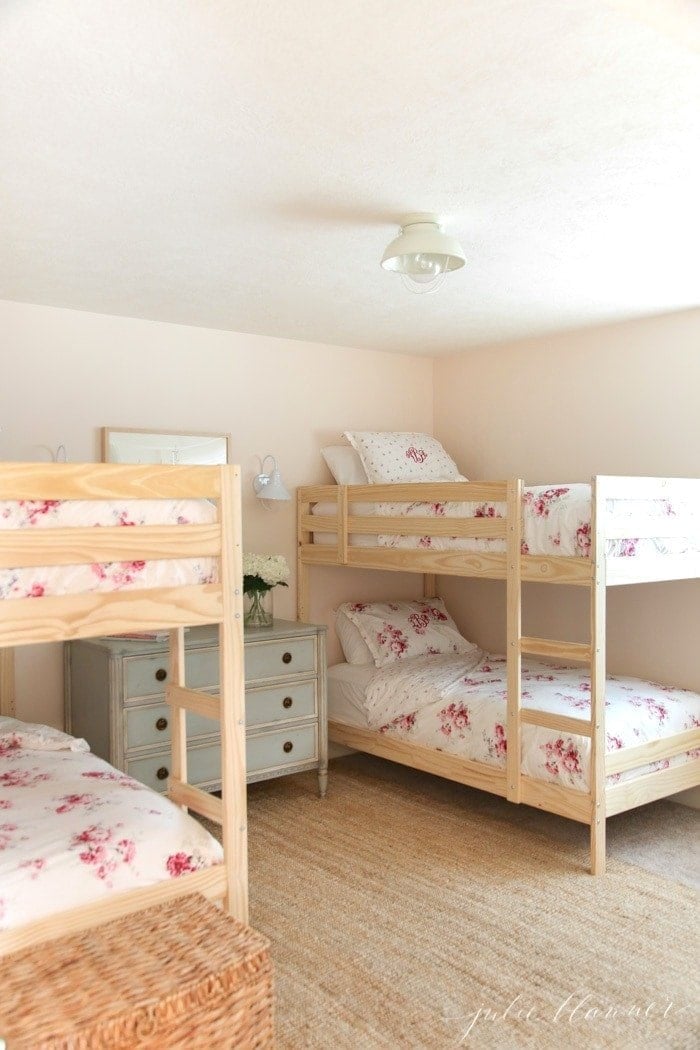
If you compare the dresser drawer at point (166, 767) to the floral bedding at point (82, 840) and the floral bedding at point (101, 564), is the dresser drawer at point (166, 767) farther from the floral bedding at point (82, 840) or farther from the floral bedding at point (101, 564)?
the floral bedding at point (101, 564)

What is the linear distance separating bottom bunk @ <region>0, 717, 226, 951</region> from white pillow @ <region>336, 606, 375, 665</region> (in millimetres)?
2122

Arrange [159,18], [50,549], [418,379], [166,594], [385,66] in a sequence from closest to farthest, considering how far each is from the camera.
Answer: [159,18]
[385,66]
[50,549]
[166,594]
[418,379]

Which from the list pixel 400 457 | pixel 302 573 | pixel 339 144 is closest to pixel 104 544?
pixel 339 144

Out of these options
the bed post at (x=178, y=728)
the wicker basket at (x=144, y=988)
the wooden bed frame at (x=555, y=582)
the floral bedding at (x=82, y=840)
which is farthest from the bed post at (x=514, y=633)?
the wicker basket at (x=144, y=988)

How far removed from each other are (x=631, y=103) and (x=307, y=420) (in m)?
2.92

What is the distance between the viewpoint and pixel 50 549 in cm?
195

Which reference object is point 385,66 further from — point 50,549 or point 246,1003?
point 246,1003

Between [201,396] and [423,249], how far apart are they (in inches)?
75.5

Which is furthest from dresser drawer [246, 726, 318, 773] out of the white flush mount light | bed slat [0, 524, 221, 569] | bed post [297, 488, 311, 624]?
the white flush mount light

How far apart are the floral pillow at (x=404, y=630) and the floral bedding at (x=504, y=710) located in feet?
0.35

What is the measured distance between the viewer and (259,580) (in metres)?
4.18

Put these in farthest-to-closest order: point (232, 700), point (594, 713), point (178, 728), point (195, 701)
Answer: point (594, 713) → point (178, 728) → point (195, 701) → point (232, 700)

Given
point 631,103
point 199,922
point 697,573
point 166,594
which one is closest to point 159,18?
point 631,103

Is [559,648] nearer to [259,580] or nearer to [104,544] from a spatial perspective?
[259,580]
